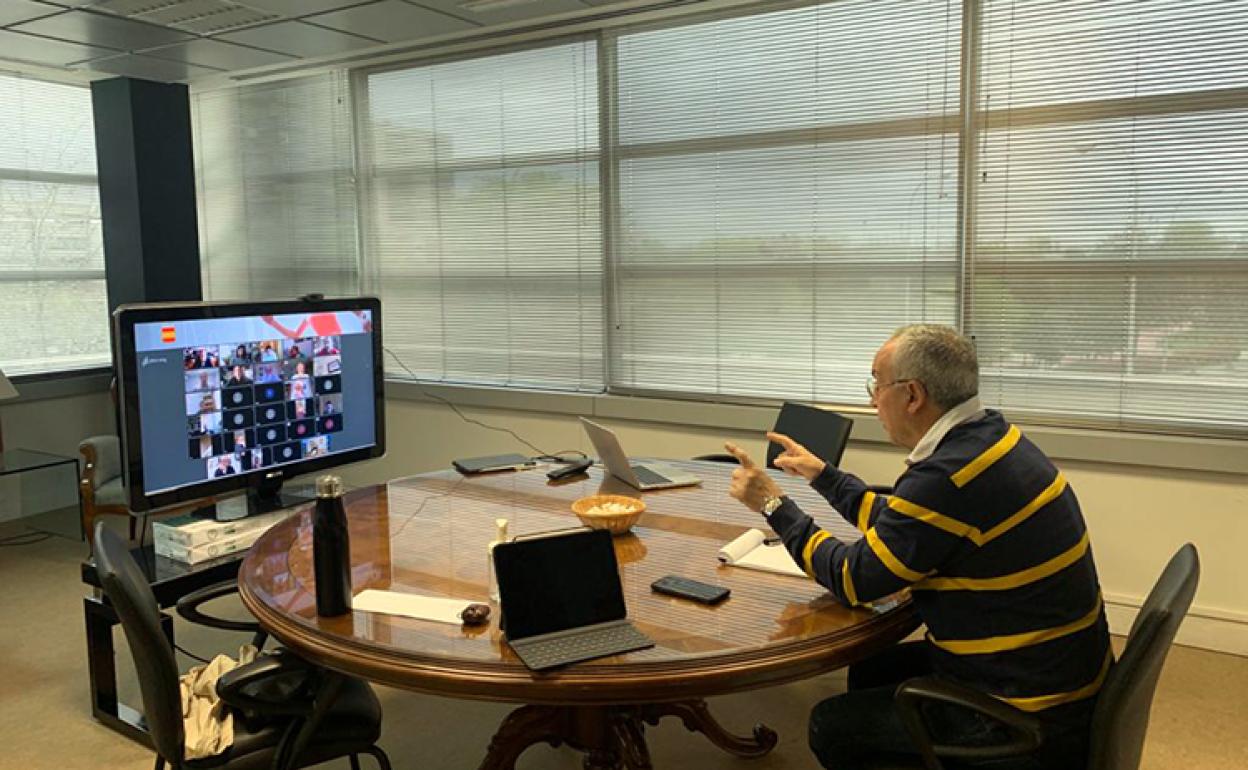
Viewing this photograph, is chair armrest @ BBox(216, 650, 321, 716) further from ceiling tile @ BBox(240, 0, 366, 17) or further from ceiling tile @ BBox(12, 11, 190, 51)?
ceiling tile @ BBox(12, 11, 190, 51)

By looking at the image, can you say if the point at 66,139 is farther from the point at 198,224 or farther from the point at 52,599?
the point at 52,599

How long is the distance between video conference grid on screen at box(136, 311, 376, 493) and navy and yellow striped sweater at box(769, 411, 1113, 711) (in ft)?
7.01

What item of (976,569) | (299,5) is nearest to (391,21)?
(299,5)

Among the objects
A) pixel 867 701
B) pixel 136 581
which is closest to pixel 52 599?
pixel 136 581

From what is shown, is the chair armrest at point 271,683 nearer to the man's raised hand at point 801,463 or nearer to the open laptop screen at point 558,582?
the open laptop screen at point 558,582

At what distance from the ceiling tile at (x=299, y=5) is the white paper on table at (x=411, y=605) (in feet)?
10.3

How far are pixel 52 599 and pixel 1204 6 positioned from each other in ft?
17.4

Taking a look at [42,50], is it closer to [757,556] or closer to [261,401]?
[261,401]

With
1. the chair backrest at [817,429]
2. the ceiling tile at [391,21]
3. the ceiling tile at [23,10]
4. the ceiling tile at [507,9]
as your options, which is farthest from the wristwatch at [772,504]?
the ceiling tile at [23,10]

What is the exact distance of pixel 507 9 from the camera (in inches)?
172

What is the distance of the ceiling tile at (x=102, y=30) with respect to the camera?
14.1 feet

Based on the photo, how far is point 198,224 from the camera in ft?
20.5

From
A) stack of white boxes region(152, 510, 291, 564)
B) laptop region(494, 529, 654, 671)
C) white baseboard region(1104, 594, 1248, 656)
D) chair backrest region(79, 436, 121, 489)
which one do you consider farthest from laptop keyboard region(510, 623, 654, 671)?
chair backrest region(79, 436, 121, 489)

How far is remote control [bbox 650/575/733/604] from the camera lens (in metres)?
1.90
